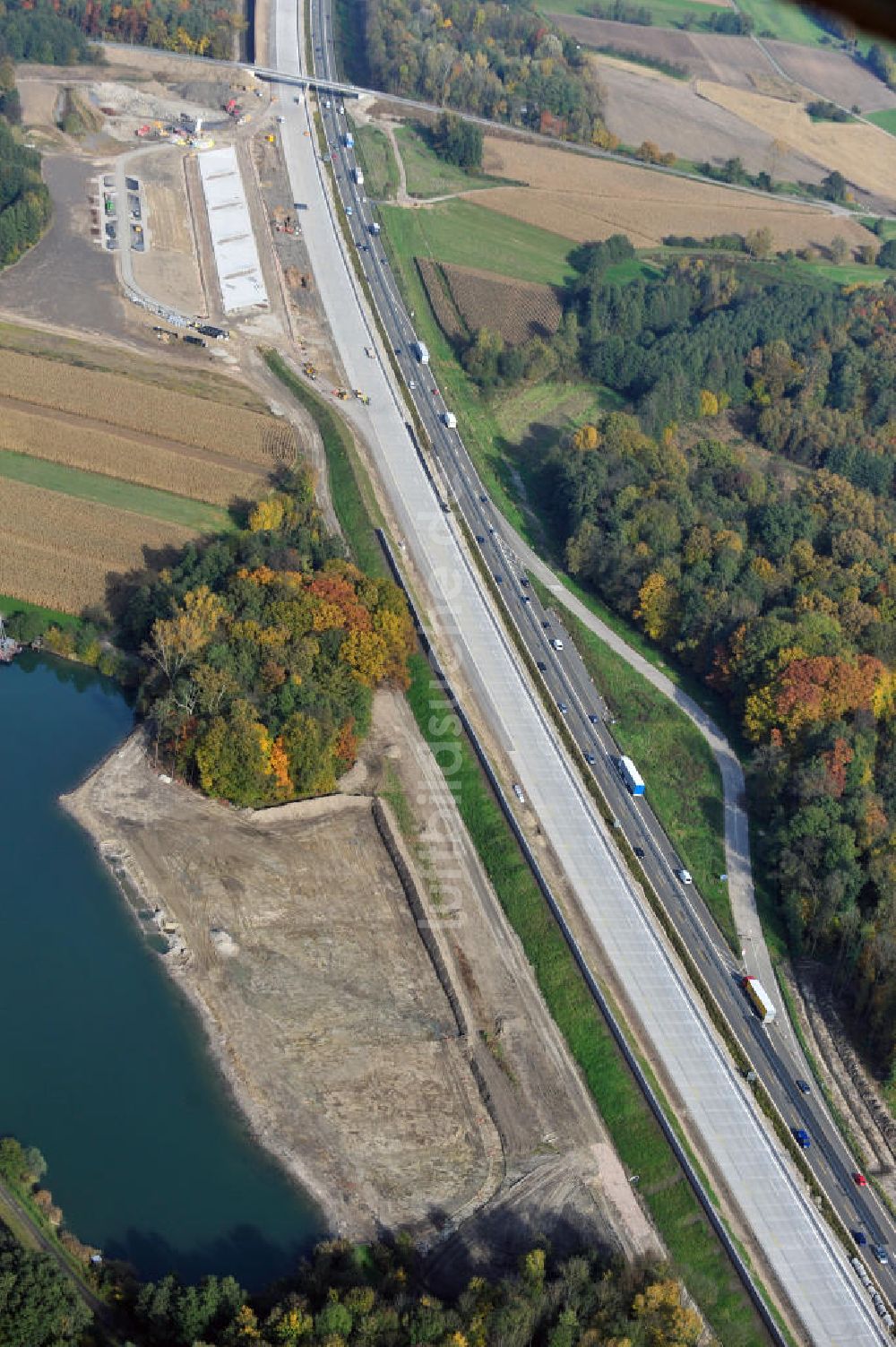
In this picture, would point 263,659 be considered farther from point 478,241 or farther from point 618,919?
point 478,241

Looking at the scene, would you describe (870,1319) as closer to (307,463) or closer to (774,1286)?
(774,1286)

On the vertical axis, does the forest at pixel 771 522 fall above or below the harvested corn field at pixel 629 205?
below

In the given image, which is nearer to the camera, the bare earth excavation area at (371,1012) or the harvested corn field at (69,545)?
the bare earth excavation area at (371,1012)

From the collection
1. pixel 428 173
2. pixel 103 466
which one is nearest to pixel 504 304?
pixel 428 173

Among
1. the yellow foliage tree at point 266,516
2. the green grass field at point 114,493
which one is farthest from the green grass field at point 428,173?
the yellow foliage tree at point 266,516

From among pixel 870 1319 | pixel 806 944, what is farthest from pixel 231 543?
pixel 870 1319

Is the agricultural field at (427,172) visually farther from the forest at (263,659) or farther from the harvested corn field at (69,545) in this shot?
the forest at (263,659)

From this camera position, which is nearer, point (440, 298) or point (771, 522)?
point (771, 522)
